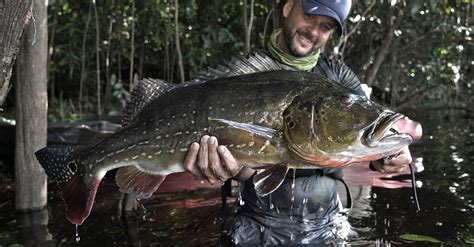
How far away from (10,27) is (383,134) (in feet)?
6.02

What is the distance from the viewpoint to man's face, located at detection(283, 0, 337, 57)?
125 inches

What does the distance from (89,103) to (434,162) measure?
8429 millimetres

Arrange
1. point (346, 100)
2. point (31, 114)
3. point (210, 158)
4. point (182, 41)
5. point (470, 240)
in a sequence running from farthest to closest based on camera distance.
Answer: point (182, 41)
point (31, 114)
point (470, 240)
point (210, 158)
point (346, 100)

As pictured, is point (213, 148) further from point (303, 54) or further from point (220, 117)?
point (303, 54)

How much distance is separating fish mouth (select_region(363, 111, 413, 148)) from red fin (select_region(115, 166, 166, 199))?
104 cm

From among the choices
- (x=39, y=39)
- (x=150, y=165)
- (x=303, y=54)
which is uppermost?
(x=39, y=39)

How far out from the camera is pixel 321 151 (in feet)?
7.86

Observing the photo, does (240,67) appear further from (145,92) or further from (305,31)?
(305,31)

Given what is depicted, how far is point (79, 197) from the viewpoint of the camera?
2760 mm

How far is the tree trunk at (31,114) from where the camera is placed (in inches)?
212

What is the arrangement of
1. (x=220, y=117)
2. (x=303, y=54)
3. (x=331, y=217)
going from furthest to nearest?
1. (x=331, y=217)
2. (x=303, y=54)
3. (x=220, y=117)

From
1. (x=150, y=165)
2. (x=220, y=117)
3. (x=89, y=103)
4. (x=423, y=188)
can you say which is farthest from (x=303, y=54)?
(x=89, y=103)

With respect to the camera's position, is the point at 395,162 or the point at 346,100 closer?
the point at 346,100

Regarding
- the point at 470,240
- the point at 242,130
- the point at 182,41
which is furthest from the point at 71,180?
the point at 182,41
